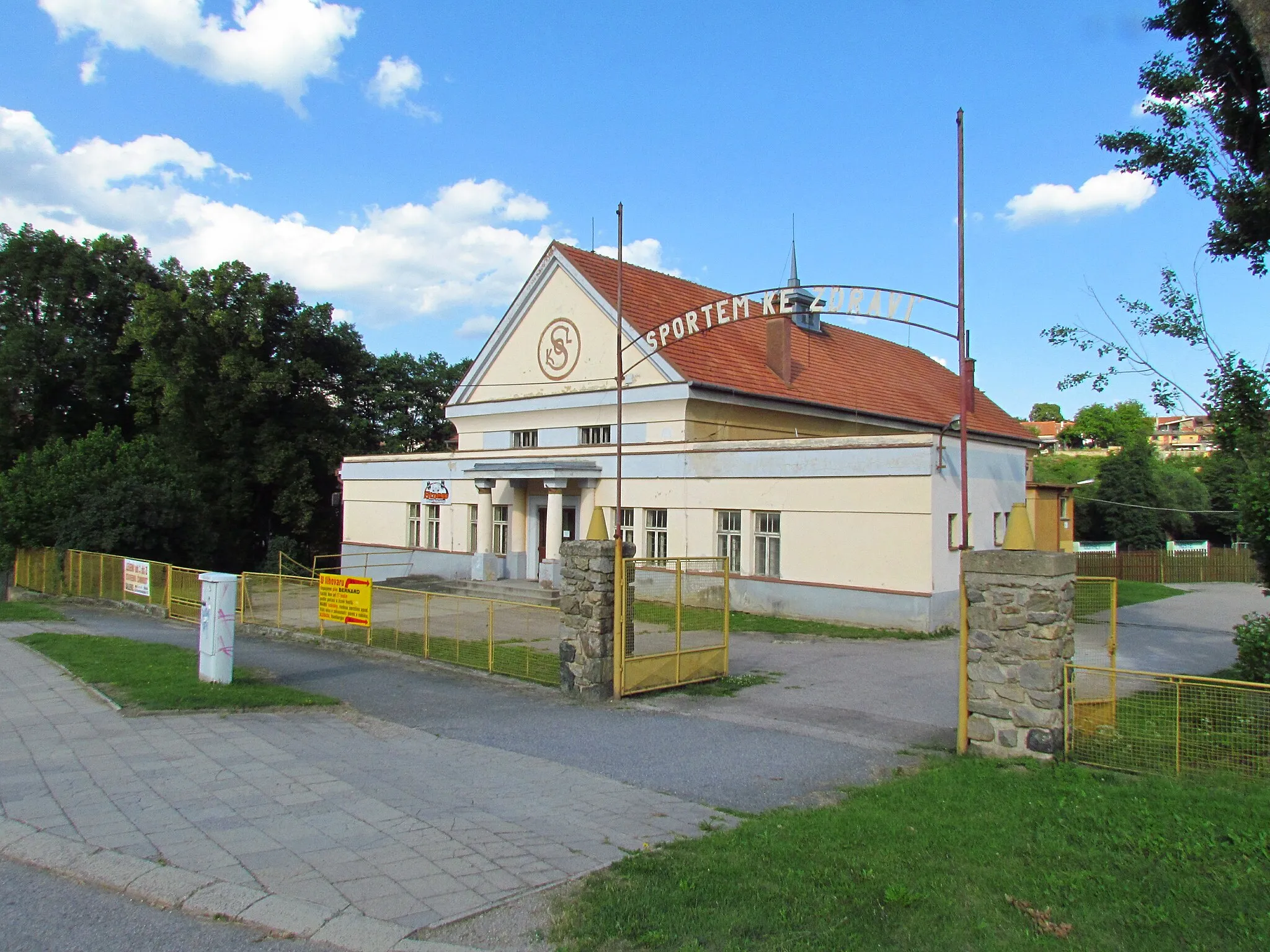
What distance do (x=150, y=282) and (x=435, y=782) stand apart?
136 feet

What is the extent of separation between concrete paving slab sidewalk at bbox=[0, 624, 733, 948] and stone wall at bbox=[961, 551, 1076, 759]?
3103 millimetres

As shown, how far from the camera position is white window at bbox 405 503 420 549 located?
104 feet

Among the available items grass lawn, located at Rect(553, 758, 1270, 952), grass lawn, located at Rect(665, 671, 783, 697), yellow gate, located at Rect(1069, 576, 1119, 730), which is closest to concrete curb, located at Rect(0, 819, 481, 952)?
grass lawn, located at Rect(553, 758, 1270, 952)

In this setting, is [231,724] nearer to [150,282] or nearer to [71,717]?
[71,717]

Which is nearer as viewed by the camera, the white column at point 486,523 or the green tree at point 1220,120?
the green tree at point 1220,120

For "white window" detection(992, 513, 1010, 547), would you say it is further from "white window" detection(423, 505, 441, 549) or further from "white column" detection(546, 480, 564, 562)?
"white window" detection(423, 505, 441, 549)

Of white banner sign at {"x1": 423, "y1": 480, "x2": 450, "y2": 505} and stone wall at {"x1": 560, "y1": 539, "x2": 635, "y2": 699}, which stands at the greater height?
white banner sign at {"x1": 423, "y1": 480, "x2": 450, "y2": 505}

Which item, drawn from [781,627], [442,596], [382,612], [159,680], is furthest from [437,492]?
[159,680]

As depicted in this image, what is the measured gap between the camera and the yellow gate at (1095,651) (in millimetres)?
8461

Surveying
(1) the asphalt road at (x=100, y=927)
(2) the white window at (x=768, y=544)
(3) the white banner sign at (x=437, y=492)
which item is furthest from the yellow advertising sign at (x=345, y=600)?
(3) the white banner sign at (x=437, y=492)

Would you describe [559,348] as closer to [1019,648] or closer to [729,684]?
→ [729,684]

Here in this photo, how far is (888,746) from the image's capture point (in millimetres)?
9492

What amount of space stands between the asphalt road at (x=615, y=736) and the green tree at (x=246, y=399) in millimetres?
25326

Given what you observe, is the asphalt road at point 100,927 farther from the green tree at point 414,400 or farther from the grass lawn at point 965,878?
the green tree at point 414,400
